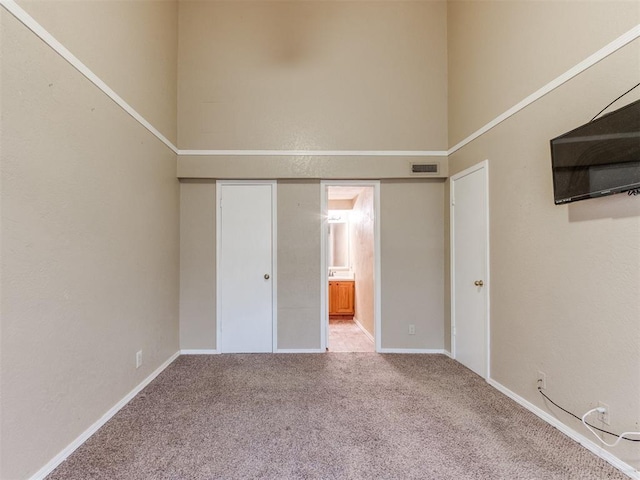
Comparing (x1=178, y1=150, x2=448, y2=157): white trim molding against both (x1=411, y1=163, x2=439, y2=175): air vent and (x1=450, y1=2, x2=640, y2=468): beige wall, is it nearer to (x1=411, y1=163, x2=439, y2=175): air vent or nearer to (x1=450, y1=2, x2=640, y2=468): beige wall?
(x1=411, y1=163, x2=439, y2=175): air vent

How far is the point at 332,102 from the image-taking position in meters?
3.46

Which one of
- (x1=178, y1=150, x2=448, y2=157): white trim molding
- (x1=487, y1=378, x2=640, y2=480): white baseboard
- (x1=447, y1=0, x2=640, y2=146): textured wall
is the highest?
(x1=447, y1=0, x2=640, y2=146): textured wall

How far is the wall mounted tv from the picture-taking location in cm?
148

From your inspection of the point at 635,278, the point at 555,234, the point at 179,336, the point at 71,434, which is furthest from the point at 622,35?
the point at 179,336

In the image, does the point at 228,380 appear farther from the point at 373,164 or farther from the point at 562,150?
the point at 562,150

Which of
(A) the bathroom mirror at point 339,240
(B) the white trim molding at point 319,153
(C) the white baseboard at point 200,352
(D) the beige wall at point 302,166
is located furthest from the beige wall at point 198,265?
(A) the bathroom mirror at point 339,240

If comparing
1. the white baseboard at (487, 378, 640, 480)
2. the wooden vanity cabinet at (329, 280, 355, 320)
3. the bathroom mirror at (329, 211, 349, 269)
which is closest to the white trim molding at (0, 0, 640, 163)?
the white baseboard at (487, 378, 640, 480)

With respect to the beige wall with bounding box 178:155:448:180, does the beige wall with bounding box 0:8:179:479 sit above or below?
below

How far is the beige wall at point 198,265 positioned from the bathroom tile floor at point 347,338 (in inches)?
64.9

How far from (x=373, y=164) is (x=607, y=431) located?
2.95 meters

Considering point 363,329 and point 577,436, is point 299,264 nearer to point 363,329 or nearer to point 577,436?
point 363,329

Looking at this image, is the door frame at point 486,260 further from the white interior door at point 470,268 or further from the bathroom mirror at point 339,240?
the bathroom mirror at point 339,240

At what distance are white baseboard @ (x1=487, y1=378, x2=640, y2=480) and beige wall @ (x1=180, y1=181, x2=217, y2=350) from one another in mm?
3184

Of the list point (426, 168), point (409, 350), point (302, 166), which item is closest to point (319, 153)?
point (302, 166)
